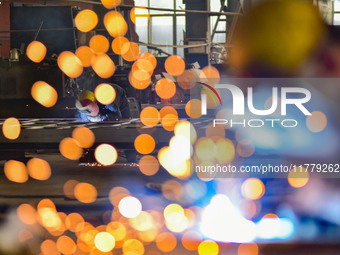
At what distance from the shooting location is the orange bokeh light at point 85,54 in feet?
30.7

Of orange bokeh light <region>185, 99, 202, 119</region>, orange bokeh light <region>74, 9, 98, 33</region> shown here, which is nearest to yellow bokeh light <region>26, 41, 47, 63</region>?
orange bokeh light <region>74, 9, 98, 33</region>

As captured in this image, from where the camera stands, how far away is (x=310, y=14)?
130 inches

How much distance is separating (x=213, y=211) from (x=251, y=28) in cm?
108

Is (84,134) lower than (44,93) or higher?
higher

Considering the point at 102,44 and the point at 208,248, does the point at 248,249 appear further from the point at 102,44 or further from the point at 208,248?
the point at 102,44

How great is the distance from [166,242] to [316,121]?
1042 mm

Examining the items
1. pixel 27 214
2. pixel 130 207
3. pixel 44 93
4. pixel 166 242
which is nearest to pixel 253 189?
pixel 130 207

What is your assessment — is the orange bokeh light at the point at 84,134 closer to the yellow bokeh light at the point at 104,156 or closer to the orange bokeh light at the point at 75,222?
the yellow bokeh light at the point at 104,156

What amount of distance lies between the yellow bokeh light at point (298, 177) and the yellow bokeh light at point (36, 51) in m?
7.10

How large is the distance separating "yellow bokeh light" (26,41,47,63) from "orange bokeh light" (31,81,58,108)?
464 millimetres

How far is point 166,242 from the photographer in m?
2.83

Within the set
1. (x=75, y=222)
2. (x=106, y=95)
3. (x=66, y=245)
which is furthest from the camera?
(x=106, y=95)

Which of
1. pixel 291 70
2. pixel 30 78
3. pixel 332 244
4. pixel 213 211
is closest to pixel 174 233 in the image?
pixel 213 211

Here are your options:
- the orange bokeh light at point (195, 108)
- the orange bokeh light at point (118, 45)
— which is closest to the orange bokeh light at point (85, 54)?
the orange bokeh light at point (118, 45)
